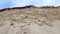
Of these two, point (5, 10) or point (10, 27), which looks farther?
point (5, 10)

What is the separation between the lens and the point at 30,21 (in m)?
2.79

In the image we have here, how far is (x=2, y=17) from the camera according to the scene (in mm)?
2973

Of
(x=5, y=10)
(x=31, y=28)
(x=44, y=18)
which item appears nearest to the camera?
(x=31, y=28)

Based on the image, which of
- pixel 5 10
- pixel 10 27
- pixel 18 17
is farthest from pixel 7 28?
pixel 5 10

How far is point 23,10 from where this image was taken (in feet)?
10.0

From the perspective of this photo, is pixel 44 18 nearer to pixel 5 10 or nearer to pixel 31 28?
pixel 31 28

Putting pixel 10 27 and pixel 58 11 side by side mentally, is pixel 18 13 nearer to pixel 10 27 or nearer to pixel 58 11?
pixel 10 27

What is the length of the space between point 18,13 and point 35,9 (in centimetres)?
31

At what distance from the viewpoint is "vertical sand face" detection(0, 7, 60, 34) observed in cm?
262

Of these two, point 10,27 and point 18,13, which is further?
point 18,13

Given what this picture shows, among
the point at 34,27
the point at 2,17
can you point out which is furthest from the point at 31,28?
the point at 2,17

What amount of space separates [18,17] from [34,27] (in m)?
0.41

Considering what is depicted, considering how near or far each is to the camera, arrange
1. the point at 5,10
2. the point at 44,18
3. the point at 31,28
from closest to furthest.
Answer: the point at 31,28
the point at 44,18
the point at 5,10

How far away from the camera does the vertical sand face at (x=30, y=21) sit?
2.62 m
